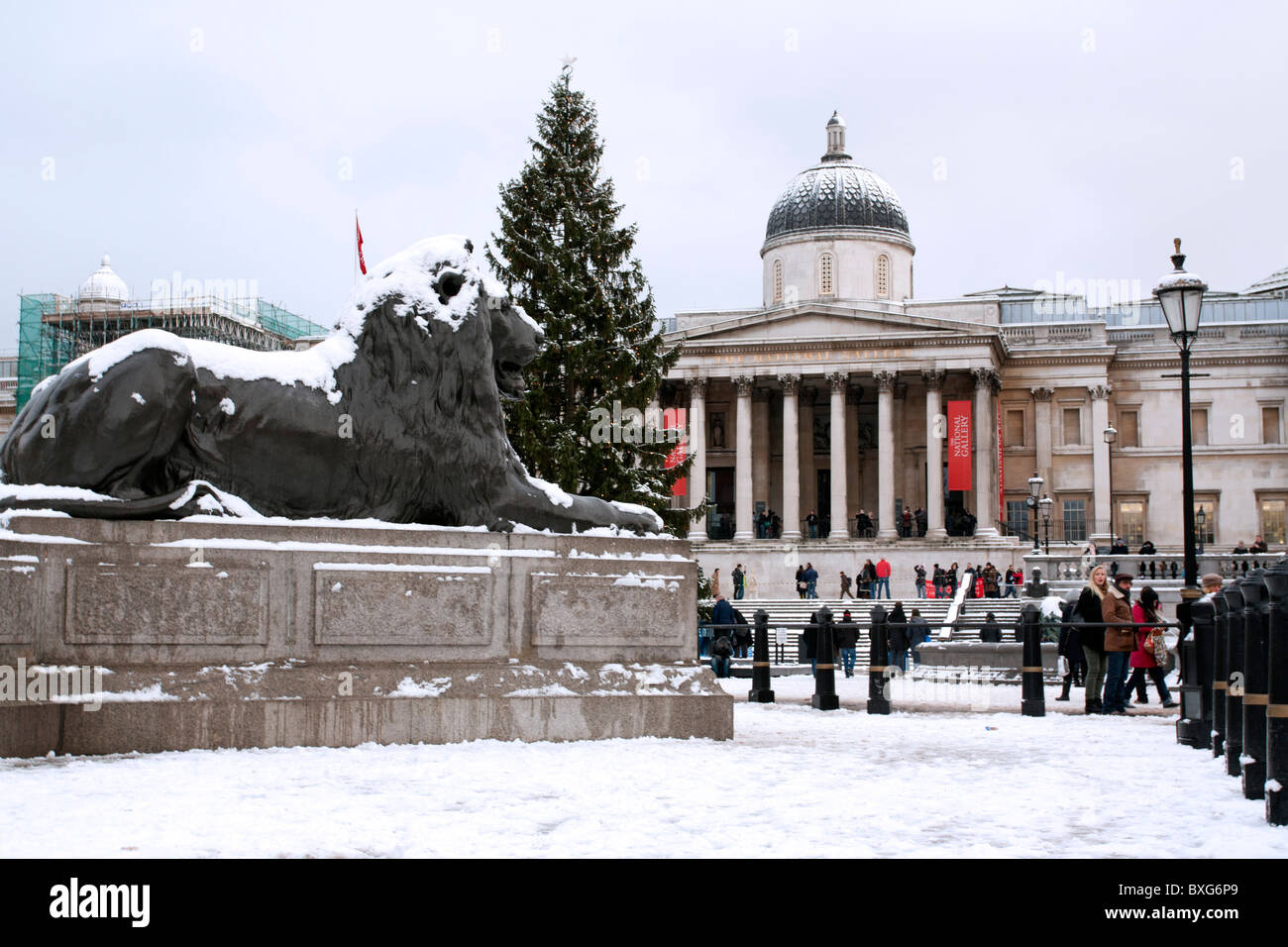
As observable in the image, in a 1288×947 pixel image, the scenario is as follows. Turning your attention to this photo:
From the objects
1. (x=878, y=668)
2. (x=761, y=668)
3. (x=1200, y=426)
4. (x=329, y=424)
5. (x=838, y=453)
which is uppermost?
(x=1200, y=426)

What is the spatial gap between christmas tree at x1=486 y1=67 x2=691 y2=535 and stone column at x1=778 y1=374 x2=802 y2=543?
89.2 ft

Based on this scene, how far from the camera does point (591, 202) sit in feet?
94.0

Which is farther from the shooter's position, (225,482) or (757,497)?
(757,497)

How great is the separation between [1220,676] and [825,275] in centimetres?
5255

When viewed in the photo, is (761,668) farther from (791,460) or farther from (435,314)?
(791,460)

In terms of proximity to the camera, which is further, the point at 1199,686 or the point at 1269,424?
the point at 1269,424

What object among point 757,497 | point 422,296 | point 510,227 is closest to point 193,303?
point 757,497

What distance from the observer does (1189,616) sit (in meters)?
13.2

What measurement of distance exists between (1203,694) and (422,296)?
5938 mm

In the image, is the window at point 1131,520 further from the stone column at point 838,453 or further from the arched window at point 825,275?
the arched window at point 825,275

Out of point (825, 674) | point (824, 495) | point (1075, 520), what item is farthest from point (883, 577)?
point (825, 674)

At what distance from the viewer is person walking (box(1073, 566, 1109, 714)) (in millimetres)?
13375

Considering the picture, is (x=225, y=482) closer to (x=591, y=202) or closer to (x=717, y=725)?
(x=717, y=725)
